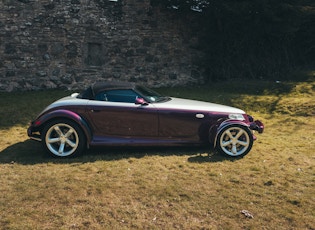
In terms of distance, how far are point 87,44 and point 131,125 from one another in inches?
290

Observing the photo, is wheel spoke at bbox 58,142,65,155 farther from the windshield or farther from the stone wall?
the stone wall

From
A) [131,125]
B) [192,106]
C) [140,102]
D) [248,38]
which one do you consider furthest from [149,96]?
[248,38]

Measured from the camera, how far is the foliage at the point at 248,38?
38.7 ft

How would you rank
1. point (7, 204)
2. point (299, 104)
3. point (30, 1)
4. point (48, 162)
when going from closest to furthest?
point (7, 204) → point (48, 162) → point (299, 104) → point (30, 1)

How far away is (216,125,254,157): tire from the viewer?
5.46m

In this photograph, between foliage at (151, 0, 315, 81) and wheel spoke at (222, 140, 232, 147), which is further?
foliage at (151, 0, 315, 81)

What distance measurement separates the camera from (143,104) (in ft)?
18.0

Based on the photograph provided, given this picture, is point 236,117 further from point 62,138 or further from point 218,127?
point 62,138

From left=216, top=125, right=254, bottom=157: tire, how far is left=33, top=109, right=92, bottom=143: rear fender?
2338 mm

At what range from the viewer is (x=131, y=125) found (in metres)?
5.48

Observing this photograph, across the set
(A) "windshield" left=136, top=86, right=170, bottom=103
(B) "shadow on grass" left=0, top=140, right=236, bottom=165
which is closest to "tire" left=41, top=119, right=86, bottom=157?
(B) "shadow on grass" left=0, top=140, right=236, bottom=165

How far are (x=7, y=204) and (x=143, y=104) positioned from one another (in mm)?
2686

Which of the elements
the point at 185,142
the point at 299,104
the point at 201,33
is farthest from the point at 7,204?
the point at 201,33

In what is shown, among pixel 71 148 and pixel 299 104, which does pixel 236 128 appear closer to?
pixel 71 148
